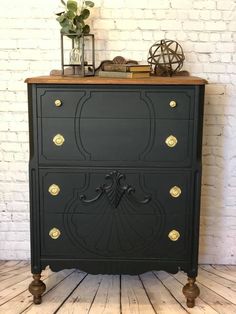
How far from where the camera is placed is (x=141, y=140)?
1.94 metres

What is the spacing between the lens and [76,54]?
89.7 inches

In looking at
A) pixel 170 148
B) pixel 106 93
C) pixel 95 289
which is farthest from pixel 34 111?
pixel 95 289

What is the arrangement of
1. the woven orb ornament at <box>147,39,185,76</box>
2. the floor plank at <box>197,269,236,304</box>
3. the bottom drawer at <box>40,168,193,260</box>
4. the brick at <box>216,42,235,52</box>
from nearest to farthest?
1. the bottom drawer at <box>40,168,193,260</box>
2. the floor plank at <box>197,269,236,304</box>
3. the woven orb ornament at <box>147,39,185,76</box>
4. the brick at <box>216,42,235,52</box>

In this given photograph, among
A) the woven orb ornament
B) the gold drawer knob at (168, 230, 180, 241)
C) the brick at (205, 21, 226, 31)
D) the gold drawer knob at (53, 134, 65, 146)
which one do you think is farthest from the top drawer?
the brick at (205, 21, 226, 31)

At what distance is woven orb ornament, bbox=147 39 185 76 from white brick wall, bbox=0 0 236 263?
61 mm

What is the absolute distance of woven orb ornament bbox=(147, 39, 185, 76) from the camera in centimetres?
230

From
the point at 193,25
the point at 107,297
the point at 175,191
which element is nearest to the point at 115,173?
the point at 175,191

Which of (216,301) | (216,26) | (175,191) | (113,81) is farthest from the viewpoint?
(216,26)

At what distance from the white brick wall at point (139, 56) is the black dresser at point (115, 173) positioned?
58 centimetres

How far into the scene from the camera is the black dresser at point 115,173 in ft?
6.25

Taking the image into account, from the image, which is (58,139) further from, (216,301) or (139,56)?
(216,301)

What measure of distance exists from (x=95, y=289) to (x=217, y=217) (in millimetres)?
924

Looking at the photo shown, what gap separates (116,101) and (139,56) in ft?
2.09

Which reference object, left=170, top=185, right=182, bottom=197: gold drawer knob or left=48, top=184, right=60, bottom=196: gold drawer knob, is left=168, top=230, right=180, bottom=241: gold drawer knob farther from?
left=48, top=184, right=60, bottom=196: gold drawer knob
